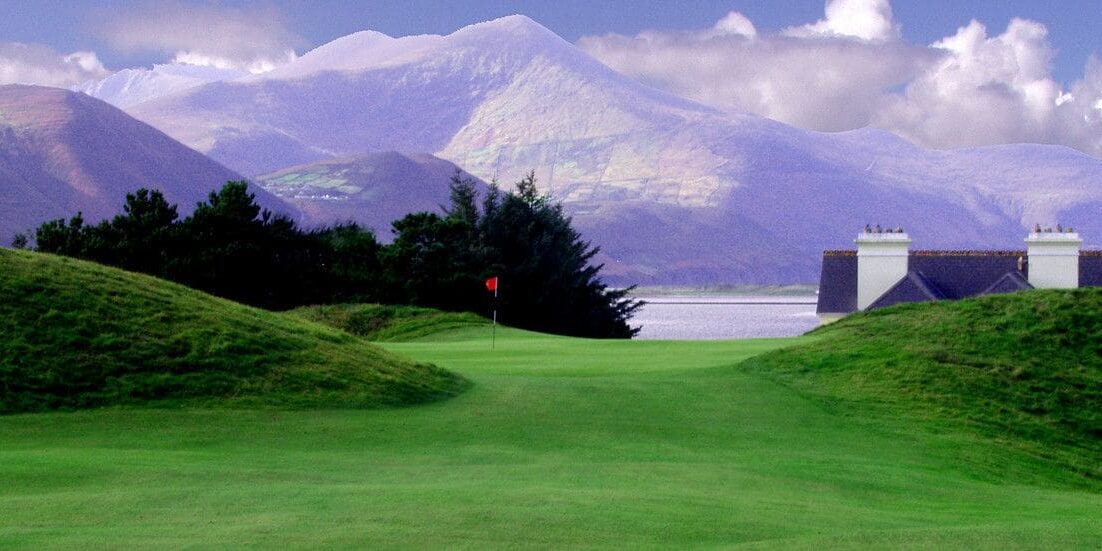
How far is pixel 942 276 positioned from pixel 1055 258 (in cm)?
504

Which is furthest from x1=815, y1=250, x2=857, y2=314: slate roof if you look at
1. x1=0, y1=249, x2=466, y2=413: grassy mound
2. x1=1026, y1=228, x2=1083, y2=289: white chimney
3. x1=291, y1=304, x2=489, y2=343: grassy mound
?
x1=0, y1=249, x2=466, y2=413: grassy mound

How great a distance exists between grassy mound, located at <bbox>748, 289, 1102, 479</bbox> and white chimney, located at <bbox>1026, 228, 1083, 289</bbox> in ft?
104

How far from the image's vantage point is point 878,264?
59.0 meters

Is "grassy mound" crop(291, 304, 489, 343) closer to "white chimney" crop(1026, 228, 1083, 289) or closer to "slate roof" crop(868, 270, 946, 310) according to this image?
"slate roof" crop(868, 270, 946, 310)

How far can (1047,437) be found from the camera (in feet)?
67.5

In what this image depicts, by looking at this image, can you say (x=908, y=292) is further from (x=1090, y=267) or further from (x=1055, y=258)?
(x=1090, y=267)

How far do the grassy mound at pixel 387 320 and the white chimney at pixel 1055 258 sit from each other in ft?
83.9

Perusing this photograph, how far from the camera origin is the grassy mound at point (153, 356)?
18484mm

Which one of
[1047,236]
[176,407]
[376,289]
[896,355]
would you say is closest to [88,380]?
[176,407]

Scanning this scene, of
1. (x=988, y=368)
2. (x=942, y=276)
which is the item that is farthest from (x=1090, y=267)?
(x=988, y=368)

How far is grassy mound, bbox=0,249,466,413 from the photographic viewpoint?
1848 cm

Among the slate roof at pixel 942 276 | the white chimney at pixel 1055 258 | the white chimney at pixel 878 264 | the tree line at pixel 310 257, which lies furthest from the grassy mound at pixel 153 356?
the white chimney at pixel 1055 258

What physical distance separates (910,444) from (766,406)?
2.63 metres

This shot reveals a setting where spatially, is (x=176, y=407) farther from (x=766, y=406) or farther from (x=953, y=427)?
(x=953, y=427)
